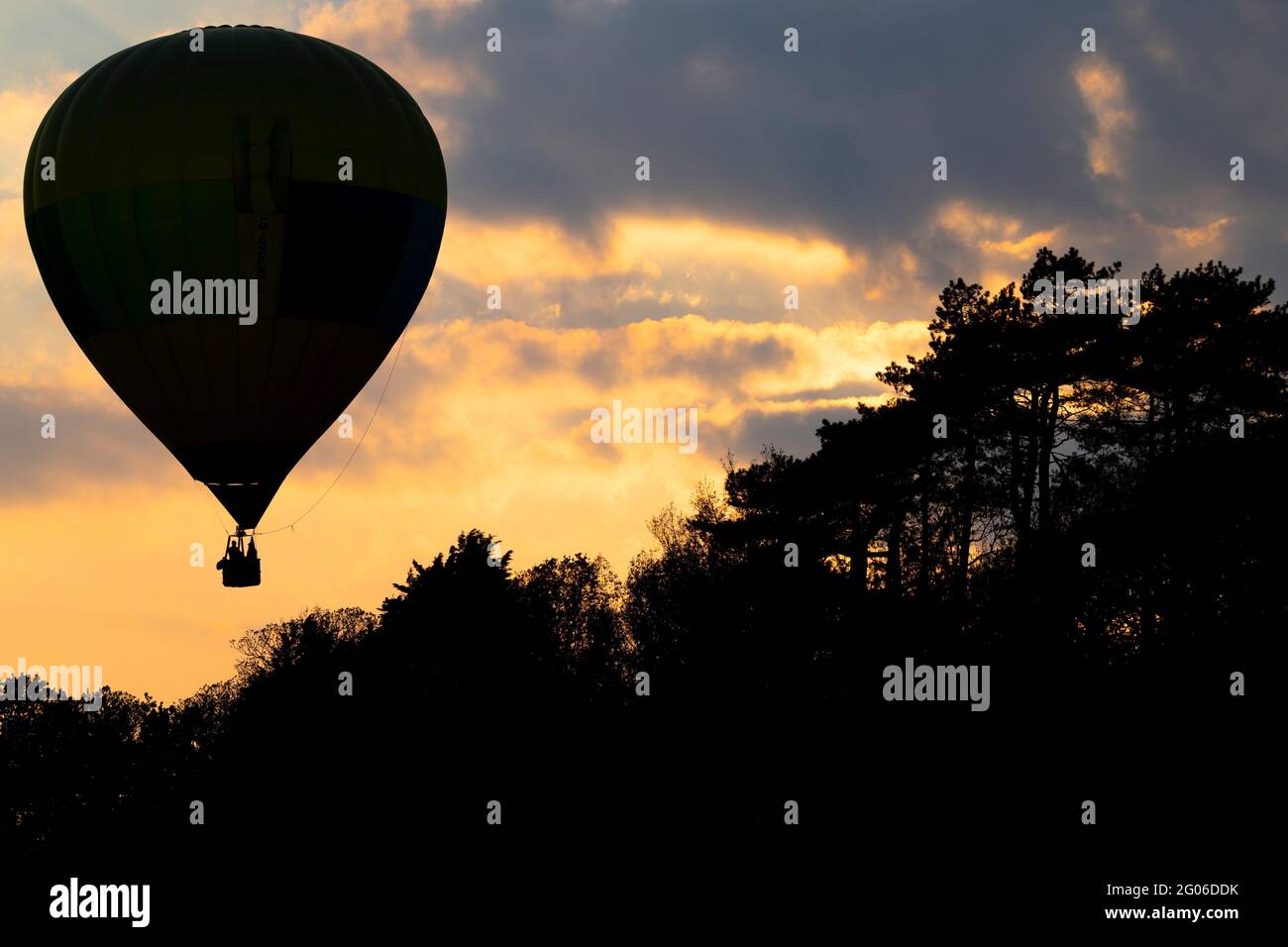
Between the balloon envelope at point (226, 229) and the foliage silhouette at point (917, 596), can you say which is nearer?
the balloon envelope at point (226, 229)

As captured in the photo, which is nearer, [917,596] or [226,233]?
[226,233]

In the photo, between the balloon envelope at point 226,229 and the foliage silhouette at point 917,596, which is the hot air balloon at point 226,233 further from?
the foliage silhouette at point 917,596

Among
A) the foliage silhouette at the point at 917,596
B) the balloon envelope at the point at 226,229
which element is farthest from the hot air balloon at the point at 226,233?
the foliage silhouette at the point at 917,596

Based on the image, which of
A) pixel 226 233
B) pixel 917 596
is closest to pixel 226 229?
pixel 226 233

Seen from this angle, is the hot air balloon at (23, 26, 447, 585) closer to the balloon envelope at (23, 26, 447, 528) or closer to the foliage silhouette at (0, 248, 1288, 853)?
the balloon envelope at (23, 26, 447, 528)

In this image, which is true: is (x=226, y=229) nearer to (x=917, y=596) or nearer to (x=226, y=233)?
(x=226, y=233)
